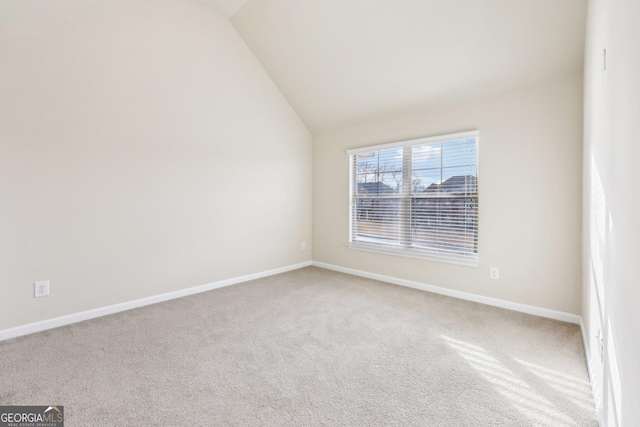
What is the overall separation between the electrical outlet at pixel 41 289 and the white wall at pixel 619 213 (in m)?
3.70

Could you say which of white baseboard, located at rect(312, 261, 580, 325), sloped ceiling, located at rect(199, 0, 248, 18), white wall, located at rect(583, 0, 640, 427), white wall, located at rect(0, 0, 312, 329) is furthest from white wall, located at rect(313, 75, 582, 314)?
sloped ceiling, located at rect(199, 0, 248, 18)

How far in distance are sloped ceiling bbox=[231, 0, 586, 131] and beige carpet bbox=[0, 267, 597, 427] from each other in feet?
7.75

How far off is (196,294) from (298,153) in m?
2.54

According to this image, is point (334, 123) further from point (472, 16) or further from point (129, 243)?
point (129, 243)

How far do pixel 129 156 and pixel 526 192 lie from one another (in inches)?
156

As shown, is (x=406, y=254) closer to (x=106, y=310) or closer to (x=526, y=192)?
(x=526, y=192)

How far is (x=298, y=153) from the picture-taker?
15.7 feet

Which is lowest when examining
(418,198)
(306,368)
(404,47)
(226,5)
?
(306,368)

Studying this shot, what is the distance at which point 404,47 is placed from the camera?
3.07 meters

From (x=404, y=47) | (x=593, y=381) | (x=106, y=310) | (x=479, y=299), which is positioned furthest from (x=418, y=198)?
(x=106, y=310)

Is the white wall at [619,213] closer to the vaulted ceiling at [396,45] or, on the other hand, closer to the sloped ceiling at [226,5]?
the vaulted ceiling at [396,45]

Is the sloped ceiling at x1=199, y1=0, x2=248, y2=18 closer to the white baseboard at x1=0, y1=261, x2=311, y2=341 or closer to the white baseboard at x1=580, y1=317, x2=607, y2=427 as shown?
the white baseboard at x1=0, y1=261, x2=311, y2=341

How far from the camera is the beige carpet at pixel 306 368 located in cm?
157

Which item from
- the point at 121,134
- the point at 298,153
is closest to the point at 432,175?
the point at 298,153
